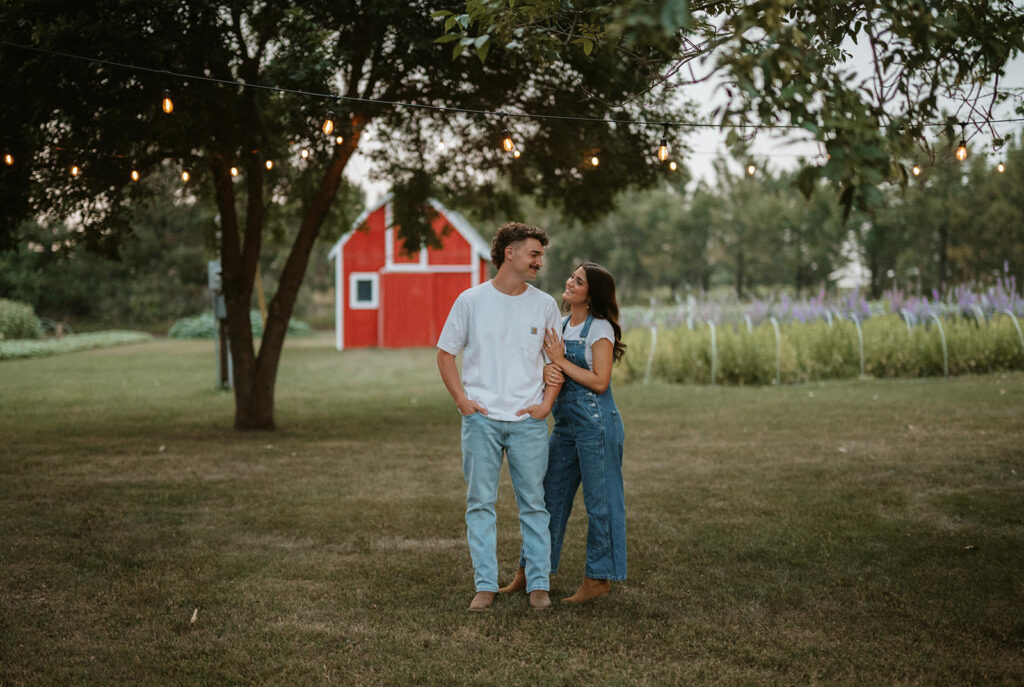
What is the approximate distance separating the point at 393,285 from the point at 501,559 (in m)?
23.7

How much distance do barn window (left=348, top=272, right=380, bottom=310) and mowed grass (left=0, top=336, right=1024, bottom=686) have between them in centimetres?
1788

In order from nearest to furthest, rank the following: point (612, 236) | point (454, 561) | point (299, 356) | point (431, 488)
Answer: point (454, 561) → point (431, 488) → point (299, 356) → point (612, 236)

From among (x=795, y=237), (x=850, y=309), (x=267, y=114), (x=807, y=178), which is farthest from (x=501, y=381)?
(x=795, y=237)

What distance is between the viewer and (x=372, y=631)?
4.06 meters

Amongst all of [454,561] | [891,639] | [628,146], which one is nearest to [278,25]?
[628,146]

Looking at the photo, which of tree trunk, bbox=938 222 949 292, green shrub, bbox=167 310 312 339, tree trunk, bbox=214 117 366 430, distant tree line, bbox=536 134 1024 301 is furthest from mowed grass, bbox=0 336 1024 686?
tree trunk, bbox=938 222 949 292

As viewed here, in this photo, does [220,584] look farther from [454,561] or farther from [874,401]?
[874,401]

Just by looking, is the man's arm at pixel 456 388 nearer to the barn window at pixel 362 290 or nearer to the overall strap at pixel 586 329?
the overall strap at pixel 586 329

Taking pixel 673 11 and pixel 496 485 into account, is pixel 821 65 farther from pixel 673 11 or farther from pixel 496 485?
pixel 496 485

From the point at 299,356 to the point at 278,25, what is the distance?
659 inches

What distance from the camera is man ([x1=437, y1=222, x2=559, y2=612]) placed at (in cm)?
420

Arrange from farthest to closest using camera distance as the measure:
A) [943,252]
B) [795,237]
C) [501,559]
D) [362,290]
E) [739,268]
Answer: [739,268] → [795,237] → [943,252] → [362,290] → [501,559]

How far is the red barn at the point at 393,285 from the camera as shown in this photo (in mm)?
28469

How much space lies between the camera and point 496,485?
168 inches
